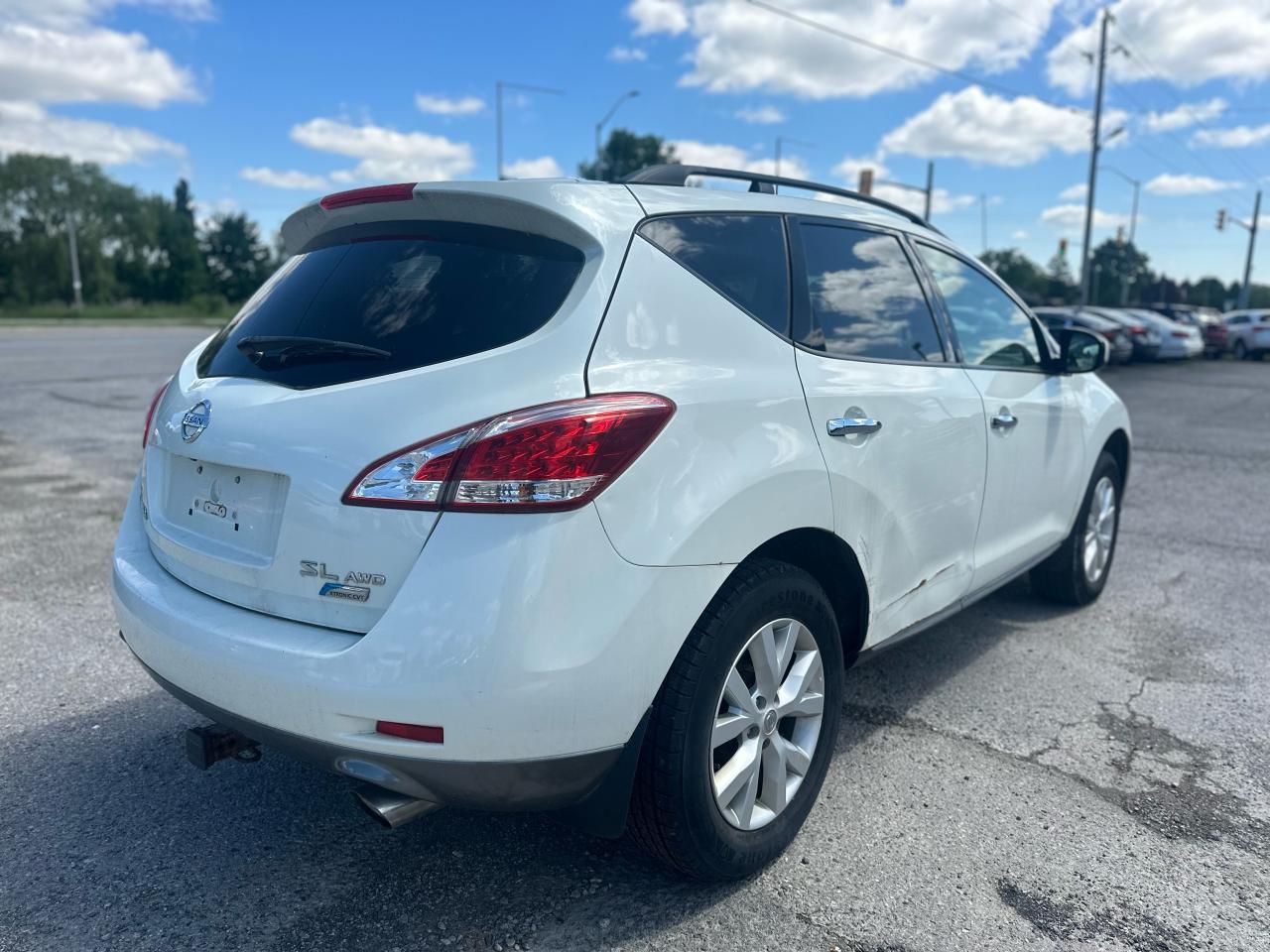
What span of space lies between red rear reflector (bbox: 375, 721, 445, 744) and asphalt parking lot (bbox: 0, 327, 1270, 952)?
24.8 inches

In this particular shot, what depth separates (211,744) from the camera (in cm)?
247

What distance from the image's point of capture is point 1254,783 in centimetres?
317

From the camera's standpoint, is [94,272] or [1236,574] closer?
[1236,574]

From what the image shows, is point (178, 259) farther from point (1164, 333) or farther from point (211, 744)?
point (211, 744)

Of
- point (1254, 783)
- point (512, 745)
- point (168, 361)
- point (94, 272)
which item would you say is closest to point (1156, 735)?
point (1254, 783)

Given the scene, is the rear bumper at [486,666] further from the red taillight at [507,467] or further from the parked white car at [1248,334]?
the parked white car at [1248,334]

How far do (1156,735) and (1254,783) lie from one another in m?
0.38

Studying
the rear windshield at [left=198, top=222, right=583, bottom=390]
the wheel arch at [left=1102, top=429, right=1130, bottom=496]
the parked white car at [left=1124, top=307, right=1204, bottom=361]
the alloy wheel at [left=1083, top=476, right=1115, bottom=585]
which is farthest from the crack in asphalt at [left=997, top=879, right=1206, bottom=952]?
the parked white car at [left=1124, top=307, right=1204, bottom=361]

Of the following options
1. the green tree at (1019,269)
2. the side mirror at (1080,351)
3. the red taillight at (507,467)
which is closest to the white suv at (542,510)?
the red taillight at (507,467)

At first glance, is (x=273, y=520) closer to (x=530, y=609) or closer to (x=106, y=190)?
(x=530, y=609)

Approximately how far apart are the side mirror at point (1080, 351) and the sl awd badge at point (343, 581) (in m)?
3.46

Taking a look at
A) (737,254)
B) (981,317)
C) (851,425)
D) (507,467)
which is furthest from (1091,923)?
(981,317)

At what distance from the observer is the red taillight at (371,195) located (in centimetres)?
256

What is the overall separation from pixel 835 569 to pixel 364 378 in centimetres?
149
